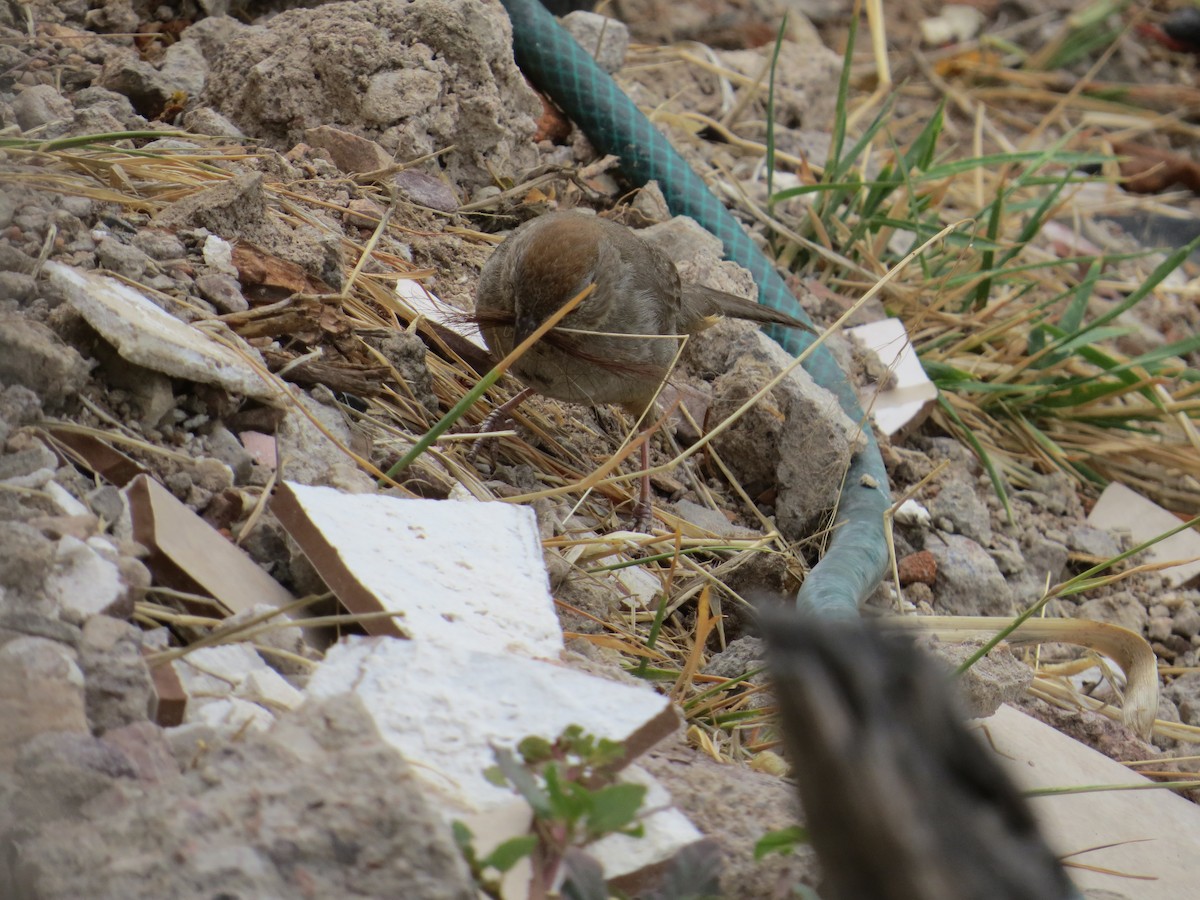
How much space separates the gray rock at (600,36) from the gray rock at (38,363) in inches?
131

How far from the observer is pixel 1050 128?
8055 millimetres

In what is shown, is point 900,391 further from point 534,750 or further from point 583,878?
point 583,878

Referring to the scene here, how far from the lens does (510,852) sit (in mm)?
1537

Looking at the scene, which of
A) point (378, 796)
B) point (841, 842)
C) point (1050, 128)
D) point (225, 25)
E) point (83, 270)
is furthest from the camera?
point (1050, 128)

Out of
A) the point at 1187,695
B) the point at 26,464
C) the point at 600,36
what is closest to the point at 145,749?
the point at 26,464

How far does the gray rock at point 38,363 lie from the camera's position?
2336mm

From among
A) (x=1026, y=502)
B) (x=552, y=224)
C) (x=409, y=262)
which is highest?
(x=552, y=224)

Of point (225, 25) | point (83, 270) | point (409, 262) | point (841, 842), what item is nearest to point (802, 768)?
point (841, 842)

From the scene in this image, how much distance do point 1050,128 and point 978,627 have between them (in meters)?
5.69

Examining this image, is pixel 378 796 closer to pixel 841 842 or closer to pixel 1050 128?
pixel 841 842

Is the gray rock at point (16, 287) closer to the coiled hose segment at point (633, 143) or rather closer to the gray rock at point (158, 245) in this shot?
the gray rock at point (158, 245)

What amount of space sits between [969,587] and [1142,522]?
117 centimetres

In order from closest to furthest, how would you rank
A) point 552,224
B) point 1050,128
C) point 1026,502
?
point 552,224 < point 1026,502 < point 1050,128

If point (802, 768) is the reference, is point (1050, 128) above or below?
below
